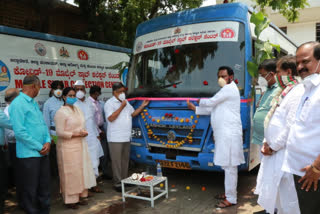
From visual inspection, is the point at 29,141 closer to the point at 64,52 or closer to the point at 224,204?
the point at 224,204

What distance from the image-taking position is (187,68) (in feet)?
15.7

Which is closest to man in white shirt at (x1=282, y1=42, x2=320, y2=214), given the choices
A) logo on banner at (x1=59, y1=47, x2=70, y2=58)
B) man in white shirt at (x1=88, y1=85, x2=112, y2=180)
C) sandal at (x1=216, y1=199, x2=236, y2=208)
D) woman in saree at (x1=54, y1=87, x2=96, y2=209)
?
sandal at (x1=216, y1=199, x2=236, y2=208)

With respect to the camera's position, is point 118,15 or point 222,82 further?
point 118,15

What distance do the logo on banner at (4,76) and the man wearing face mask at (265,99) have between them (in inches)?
159

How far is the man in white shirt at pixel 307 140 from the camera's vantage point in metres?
2.07

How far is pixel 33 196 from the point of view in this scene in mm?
3635

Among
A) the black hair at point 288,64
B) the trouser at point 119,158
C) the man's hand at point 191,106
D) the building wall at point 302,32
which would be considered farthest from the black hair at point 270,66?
the building wall at point 302,32

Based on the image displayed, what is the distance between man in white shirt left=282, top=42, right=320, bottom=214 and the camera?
207cm

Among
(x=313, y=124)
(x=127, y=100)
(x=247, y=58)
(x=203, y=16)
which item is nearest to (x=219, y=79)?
(x=247, y=58)

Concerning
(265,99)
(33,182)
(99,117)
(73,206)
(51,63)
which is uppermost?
(51,63)

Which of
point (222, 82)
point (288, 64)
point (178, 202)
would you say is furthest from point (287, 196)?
point (178, 202)

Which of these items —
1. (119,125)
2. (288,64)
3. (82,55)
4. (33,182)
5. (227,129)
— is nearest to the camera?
(288,64)

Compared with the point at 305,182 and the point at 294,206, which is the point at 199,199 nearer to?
the point at 294,206

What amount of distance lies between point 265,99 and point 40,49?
420 centimetres
